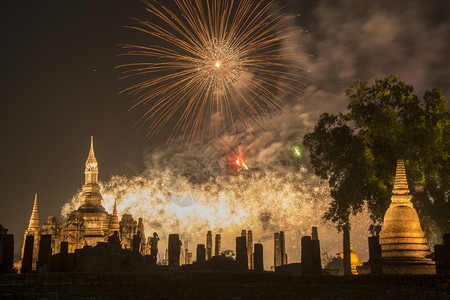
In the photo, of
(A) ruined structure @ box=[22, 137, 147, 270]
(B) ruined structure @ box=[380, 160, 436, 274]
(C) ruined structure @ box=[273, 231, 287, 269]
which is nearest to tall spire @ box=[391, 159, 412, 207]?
(B) ruined structure @ box=[380, 160, 436, 274]

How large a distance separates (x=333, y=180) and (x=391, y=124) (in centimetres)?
430

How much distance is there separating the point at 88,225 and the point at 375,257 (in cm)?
4271

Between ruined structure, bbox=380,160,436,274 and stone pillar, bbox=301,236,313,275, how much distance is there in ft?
9.17

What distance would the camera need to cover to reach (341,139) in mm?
26125

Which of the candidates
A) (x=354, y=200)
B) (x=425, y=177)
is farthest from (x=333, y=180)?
(x=425, y=177)

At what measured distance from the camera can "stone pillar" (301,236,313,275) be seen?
16891 millimetres

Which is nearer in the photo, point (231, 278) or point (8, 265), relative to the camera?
point (231, 278)

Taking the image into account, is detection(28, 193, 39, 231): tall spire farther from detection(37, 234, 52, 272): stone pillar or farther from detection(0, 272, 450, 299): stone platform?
detection(0, 272, 450, 299): stone platform

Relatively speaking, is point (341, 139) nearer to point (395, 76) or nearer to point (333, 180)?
point (333, 180)

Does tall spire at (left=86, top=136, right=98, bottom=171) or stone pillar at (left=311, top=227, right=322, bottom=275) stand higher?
tall spire at (left=86, top=136, right=98, bottom=171)

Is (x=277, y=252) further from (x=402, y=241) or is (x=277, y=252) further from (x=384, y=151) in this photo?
(x=402, y=241)

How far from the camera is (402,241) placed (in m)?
18.5

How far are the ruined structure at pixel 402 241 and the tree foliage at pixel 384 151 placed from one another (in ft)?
14.7

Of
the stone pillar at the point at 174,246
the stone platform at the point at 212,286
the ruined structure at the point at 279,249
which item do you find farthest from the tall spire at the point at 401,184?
the ruined structure at the point at 279,249
